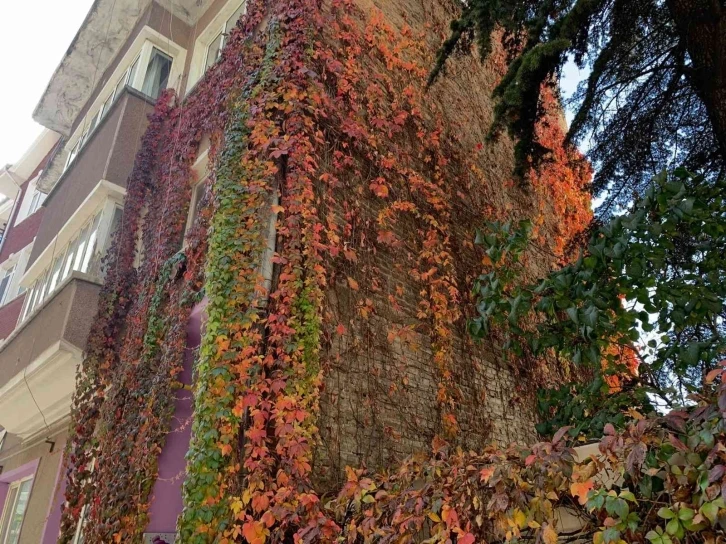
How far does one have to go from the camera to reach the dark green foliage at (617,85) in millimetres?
5461

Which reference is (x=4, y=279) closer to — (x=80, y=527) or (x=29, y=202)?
(x=29, y=202)

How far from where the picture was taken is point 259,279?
4988 mm

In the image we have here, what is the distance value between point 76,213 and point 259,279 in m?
5.99

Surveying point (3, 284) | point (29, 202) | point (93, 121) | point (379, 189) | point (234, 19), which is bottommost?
point (379, 189)

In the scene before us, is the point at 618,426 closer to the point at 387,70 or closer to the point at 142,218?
the point at 387,70

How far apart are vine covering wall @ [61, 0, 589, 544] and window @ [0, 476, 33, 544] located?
3.25 meters

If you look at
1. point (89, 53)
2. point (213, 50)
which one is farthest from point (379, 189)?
point (89, 53)

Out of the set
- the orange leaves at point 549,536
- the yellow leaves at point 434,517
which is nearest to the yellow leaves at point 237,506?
the yellow leaves at point 434,517

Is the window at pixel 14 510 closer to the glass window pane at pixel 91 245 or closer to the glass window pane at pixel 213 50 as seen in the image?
the glass window pane at pixel 91 245

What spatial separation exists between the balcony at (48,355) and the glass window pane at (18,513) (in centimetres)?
118

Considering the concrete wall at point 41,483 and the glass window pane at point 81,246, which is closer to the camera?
the concrete wall at point 41,483

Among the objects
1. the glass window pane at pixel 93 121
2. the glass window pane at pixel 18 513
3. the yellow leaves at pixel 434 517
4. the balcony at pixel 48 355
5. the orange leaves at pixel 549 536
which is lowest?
the orange leaves at pixel 549 536

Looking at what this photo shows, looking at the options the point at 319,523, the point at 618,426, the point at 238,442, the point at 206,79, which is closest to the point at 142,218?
the point at 206,79

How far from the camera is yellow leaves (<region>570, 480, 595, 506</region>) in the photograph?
2693 mm
